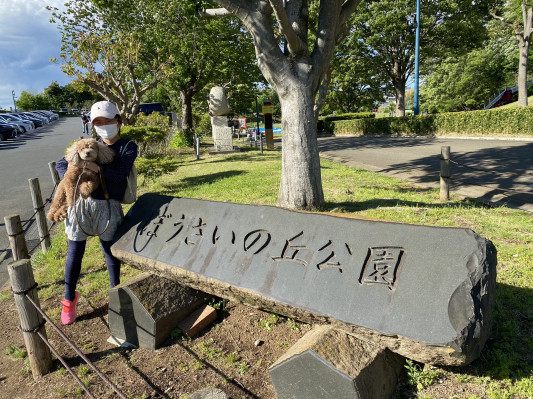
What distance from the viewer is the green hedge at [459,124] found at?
14.3 metres

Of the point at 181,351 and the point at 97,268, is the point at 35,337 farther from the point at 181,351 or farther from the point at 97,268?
the point at 97,268

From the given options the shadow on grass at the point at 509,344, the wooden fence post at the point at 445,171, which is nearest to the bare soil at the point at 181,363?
the shadow on grass at the point at 509,344

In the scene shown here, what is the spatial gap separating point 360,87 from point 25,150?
1135 inches

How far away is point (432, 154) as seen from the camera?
11398 millimetres

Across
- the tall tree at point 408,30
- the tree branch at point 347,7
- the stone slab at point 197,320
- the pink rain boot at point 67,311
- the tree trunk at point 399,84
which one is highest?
the tall tree at point 408,30

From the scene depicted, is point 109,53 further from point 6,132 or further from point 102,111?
point 6,132

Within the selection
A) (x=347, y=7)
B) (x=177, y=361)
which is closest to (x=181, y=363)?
(x=177, y=361)

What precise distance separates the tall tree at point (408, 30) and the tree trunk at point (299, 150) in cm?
1768

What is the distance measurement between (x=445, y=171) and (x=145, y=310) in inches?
202

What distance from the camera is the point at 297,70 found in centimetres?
488

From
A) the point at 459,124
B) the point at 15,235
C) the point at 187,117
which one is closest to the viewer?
the point at 15,235

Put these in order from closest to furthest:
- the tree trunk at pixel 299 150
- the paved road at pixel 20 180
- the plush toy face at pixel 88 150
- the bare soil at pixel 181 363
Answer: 1. the bare soil at pixel 181 363
2. the plush toy face at pixel 88 150
3. the tree trunk at pixel 299 150
4. the paved road at pixel 20 180

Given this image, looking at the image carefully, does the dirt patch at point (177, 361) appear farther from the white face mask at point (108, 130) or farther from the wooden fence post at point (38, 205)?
the wooden fence post at point (38, 205)

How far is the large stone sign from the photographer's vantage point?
5.90 feet
